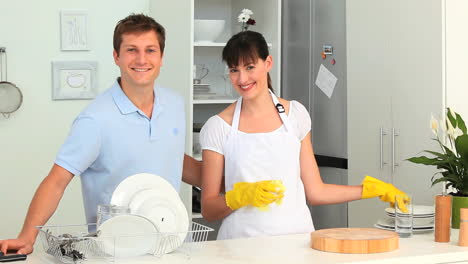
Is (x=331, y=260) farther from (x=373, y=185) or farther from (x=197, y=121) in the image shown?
(x=197, y=121)

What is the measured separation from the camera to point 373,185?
2820mm

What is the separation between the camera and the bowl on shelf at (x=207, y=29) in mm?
4293

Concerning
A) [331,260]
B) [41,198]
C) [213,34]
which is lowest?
[331,260]

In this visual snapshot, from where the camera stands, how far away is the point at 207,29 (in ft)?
14.1

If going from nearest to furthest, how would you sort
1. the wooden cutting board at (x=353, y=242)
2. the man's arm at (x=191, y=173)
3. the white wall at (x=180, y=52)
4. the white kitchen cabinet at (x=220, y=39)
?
the wooden cutting board at (x=353, y=242)
the man's arm at (x=191, y=173)
the white wall at (x=180, y=52)
the white kitchen cabinet at (x=220, y=39)

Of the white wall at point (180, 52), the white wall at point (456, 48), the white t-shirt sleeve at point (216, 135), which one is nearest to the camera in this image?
the white t-shirt sleeve at point (216, 135)

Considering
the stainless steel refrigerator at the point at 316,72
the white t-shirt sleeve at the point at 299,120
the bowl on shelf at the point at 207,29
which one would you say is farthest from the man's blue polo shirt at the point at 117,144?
the stainless steel refrigerator at the point at 316,72

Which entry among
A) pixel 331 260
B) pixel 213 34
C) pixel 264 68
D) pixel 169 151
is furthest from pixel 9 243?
pixel 213 34

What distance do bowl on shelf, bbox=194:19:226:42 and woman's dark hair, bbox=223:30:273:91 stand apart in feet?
4.69

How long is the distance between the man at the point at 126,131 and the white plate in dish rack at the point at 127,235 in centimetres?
41

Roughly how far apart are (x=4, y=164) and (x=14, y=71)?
0.54 meters

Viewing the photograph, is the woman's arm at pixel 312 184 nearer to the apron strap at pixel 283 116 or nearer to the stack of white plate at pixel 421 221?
the apron strap at pixel 283 116

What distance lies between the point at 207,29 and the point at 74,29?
2.58 feet

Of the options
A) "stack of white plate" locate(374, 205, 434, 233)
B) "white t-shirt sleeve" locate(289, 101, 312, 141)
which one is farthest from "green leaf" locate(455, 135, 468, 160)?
"white t-shirt sleeve" locate(289, 101, 312, 141)
